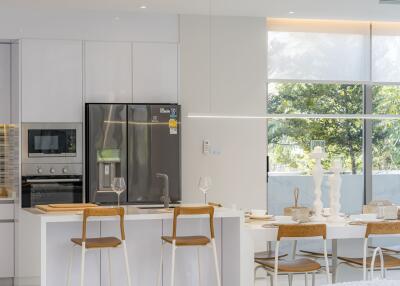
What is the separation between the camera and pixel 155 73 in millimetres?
8891

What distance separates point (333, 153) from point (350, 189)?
487 millimetres

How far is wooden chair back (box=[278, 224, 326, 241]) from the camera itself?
6418 millimetres

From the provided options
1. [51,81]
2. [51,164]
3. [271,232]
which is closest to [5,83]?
[51,81]

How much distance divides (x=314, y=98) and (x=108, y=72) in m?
2.58

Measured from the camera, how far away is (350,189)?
32.2 ft

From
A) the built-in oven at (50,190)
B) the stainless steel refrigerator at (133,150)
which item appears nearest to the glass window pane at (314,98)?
the stainless steel refrigerator at (133,150)

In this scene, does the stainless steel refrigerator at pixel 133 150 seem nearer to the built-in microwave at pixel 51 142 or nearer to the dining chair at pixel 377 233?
the built-in microwave at pixel 51 142

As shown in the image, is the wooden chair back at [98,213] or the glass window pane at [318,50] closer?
the wooden chair back at [98,213]

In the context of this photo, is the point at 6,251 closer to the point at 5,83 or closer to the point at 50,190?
the point at 50,190

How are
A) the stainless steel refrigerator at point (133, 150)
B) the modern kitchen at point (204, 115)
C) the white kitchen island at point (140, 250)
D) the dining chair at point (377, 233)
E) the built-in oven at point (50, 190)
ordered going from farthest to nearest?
the stainless steel refrigerator at point (133, 150) → the built-in oven at point (50, 190) → the modern kitchen at point (204, 115) → the dining chair at point (377, 233) → the white kitchen island at point (140, 250)

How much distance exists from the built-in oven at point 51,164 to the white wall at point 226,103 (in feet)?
3.99

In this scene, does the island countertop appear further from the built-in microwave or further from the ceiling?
the ceiling

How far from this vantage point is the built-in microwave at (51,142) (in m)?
8.48

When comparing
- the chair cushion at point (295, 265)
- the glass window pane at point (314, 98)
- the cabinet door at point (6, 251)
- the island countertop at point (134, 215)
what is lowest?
the cabinet door at point (6, 251)
